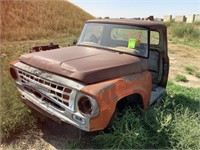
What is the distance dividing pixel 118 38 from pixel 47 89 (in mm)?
1751

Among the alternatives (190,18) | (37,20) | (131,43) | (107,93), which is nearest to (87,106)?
(107,93)

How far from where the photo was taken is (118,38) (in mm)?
4320

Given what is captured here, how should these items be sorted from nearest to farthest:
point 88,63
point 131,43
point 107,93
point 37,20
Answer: point 107,93 < point 88,63 < point 131,43 < point 37,20

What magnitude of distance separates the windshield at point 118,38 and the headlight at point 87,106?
1464 millimetres

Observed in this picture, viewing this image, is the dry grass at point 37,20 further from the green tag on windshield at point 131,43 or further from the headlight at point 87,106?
the headlight at point 87,106

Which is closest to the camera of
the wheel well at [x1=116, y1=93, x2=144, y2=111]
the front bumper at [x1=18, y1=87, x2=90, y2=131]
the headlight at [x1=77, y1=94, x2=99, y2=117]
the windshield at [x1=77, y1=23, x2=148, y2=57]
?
the headlight at [x1=77, y1=94, x2=99, y2=117]

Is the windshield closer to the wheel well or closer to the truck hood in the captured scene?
the truck hood

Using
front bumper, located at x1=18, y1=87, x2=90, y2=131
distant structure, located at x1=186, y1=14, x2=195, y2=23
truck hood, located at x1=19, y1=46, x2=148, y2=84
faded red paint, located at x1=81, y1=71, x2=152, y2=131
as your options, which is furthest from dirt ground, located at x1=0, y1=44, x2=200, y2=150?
distant structure, located at x1=186, y1=14, x2=195, y2=23

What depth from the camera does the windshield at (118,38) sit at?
13.4ft

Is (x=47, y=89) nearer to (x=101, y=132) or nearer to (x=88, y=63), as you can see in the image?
(x=88, y=63)

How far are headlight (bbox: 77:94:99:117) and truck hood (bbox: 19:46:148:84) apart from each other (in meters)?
0.22

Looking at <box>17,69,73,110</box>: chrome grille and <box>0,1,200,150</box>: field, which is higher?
<box>17,69,73,110</box>: chrome grille

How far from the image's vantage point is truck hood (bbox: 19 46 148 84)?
3.04 metres

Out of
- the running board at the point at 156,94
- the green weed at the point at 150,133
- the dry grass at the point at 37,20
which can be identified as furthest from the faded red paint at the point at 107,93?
the dry grass at the point at 37,20
